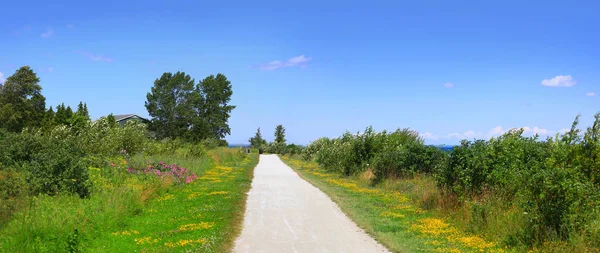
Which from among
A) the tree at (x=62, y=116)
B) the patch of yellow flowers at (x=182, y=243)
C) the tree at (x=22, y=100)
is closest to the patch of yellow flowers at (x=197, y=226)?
the patch of yellow flowers at (x=182, y=243)

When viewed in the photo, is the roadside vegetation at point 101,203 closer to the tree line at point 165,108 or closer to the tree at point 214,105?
the tree line at point 165,108

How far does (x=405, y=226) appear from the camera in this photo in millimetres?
11406

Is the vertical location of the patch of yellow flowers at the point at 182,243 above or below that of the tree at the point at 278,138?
below

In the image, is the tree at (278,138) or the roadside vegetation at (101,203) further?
the tree at (278,138)

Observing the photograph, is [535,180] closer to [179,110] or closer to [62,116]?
[62,116]

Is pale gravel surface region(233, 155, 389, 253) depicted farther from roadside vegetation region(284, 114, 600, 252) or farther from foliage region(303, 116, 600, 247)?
foliage region(303, 116, 600, 247)

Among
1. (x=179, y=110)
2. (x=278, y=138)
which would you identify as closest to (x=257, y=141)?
(x=278, y=138)

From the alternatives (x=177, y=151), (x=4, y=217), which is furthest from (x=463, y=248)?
(x=177, y=151)

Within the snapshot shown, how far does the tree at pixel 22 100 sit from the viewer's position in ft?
200

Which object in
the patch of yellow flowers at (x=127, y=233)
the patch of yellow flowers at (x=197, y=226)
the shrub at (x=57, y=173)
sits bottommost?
the patch of yellow flowers at (x=127, y=233)

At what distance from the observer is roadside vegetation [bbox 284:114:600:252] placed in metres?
8.36

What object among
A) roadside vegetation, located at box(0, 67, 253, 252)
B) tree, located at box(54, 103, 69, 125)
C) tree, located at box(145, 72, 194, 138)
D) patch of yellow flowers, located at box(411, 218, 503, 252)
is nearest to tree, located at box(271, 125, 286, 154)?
tree, located at box(145, 72, 194, 138)

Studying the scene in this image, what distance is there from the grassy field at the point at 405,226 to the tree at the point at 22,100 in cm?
5868

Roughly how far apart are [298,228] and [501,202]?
4.95 metres
